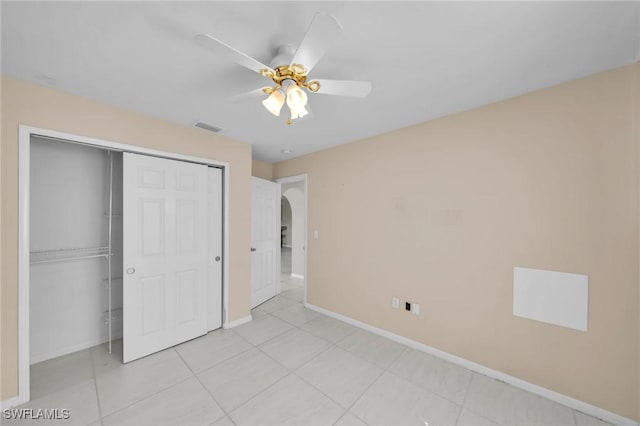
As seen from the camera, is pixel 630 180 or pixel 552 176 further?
pixel 552 176

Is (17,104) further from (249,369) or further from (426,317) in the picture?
(426,317)

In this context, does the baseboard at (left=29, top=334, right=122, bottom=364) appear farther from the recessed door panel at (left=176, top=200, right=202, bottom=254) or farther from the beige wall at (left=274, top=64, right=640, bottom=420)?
the beige wall at (left=274, top=64, right=640, bottom=420)

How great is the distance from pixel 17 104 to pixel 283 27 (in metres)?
2.14

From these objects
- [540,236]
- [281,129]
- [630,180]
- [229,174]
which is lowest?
[540,236]

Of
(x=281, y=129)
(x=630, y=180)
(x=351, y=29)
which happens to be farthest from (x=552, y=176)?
(x=281, y=129)

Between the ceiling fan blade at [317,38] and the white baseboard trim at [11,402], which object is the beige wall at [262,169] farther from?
the white baseboard trim at [11,402]

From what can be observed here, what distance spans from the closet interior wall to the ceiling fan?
2.05 meters

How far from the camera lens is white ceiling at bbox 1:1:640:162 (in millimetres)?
1175

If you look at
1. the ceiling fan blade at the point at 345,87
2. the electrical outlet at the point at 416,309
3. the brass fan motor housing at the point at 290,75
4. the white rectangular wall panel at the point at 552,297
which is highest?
the brass fan motor housing at the point at 290,75

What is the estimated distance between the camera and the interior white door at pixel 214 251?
9.54 ft

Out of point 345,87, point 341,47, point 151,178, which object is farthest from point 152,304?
point 341,47

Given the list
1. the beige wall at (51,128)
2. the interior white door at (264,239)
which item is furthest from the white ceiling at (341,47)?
the interior white door at (264,239)

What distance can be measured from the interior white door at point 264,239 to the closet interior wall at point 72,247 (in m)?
1.63

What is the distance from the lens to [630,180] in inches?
62.3
